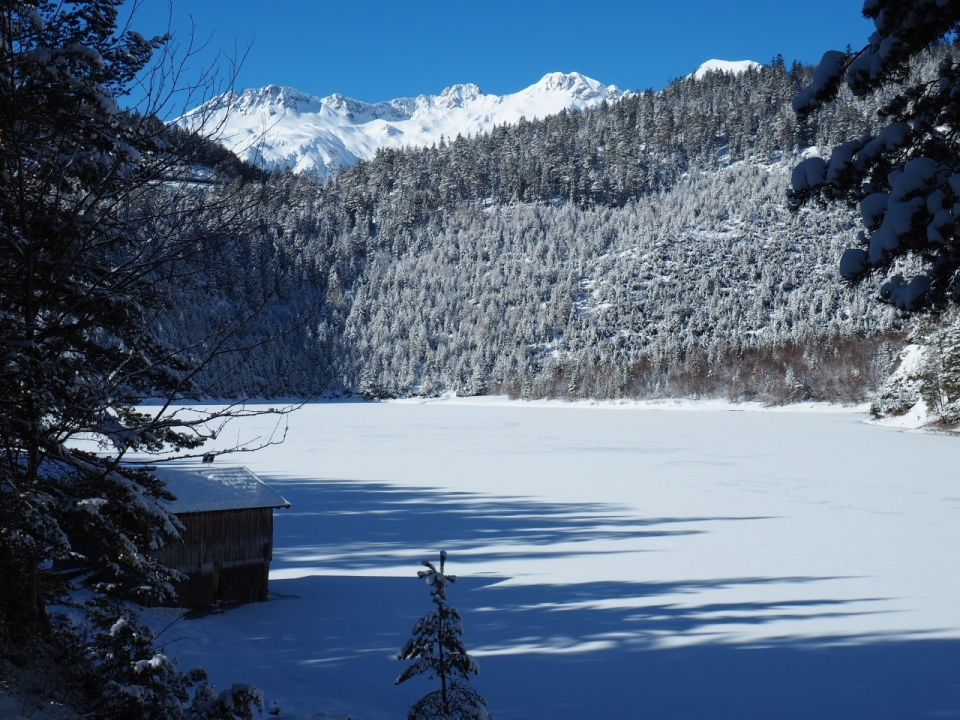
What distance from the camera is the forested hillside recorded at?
9544cm

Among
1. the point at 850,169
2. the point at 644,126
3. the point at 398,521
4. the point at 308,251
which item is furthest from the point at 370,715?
the point at 644,126

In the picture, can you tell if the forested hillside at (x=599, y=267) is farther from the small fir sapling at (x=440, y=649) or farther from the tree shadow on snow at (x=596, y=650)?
the small fir sapling at (x=440, y=649)

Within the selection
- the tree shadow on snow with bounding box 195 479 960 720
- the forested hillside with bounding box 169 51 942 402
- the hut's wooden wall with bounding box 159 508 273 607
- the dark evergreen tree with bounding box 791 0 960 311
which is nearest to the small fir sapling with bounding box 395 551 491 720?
the dark evergreen tree with bounding box 791 0 960 311

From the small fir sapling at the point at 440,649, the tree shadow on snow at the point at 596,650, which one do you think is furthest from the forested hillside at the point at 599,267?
the small fir sapling at the point at 440,649

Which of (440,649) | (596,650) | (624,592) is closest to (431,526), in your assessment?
(624,592)

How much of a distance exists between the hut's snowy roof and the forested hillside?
59.0m

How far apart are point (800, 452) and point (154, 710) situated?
120 feet

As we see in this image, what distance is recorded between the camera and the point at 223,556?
13.6 m

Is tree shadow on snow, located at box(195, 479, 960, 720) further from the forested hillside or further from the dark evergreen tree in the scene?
the forested hillside

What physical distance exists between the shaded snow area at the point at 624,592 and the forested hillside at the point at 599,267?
5018 cm

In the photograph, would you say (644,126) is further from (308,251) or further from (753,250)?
(308,251)

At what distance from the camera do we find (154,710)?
4461 millimetres

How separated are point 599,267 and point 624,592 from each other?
115 meters

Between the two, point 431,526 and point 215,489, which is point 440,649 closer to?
point 215,489
